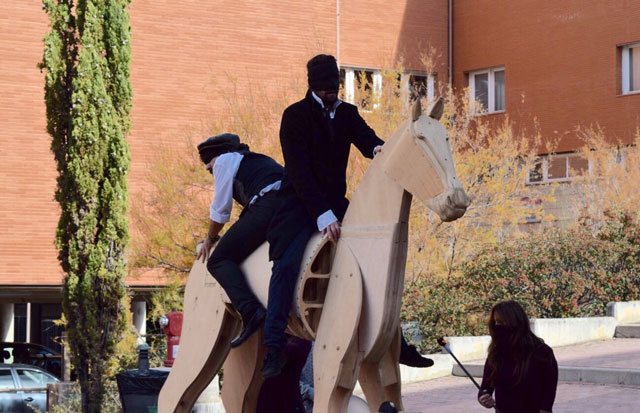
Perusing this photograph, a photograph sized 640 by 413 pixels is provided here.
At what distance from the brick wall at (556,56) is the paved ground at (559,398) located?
20870mm

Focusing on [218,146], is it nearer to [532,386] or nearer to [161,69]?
[532,386]

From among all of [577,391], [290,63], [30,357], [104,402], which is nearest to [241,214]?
[577,391]

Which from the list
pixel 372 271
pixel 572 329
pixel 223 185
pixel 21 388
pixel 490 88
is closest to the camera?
pixel 372 271

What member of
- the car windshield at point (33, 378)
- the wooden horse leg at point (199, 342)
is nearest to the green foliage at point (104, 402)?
the wooden horse leg at point (199, 342)

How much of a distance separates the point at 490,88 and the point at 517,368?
31266mm

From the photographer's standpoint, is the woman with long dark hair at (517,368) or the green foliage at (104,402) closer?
the woman with long dark hair at (517,368)

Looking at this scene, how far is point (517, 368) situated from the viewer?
22.7 feet

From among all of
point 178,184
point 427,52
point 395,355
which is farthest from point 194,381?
point 427,52

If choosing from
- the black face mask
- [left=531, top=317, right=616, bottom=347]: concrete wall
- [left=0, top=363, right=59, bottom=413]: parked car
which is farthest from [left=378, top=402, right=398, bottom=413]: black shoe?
[left=0, top=363, right=59, bottom=413]: parked car

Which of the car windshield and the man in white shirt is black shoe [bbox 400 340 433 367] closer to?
the man in white shirt

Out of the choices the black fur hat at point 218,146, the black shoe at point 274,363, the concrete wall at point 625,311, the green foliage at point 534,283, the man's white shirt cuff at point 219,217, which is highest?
the black fur hat at point 218,146

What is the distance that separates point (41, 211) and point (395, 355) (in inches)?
962

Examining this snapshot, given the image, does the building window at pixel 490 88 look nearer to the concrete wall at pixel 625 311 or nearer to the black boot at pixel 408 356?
the concrete wall at pixel 625 311

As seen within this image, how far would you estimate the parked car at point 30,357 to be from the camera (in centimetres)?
2823
